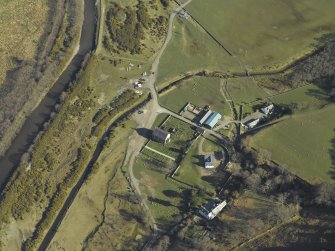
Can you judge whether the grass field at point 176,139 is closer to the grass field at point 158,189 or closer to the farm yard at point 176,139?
the farm yard at point 176,139

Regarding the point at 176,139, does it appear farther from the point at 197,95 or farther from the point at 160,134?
the point at 197,95

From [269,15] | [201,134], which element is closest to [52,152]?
[201,134]

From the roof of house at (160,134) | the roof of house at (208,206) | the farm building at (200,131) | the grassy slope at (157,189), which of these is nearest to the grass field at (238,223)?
the roof of house at (208,206)

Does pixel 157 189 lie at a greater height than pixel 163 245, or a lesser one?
greater

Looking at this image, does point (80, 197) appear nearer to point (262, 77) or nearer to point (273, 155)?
point (273, 155)

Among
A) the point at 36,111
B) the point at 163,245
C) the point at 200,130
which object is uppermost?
the point at 36,111

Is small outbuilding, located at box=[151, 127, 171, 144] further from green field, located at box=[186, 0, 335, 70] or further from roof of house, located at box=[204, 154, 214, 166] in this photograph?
green field, located at box=[186, 0, 335, 70]

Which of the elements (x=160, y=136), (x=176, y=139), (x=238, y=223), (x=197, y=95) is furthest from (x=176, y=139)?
(x=238, y=223)
